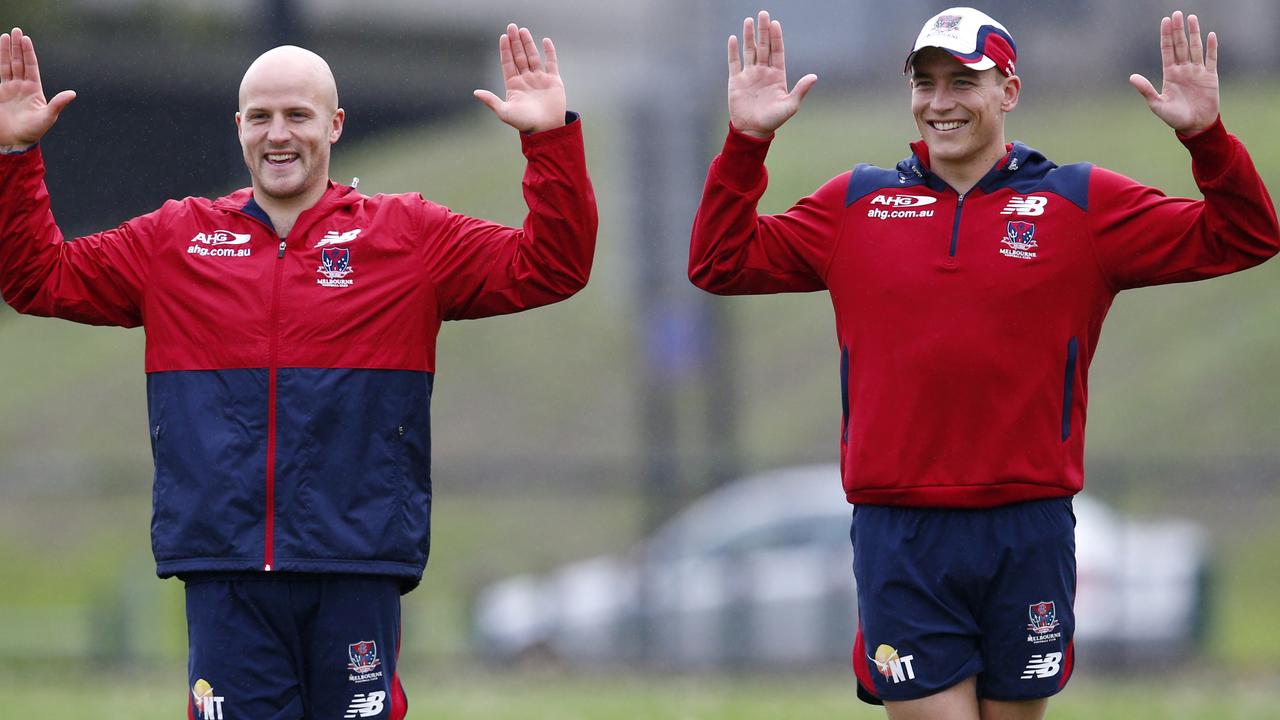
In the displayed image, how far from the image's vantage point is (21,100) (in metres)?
4.89

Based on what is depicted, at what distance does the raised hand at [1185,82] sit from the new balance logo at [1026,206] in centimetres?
38

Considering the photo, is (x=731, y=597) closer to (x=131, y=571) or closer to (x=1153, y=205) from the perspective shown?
(x=131, y=571)

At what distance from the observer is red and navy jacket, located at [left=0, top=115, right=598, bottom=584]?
4695 millimetres

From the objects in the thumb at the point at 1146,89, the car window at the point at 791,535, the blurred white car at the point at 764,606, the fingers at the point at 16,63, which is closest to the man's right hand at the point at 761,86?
the thumb at the point at 1146,89

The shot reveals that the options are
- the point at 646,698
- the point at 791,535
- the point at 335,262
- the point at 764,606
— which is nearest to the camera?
the point at 335,262

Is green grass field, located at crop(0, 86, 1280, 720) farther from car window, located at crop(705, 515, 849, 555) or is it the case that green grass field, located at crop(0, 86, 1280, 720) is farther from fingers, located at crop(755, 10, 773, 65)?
fingers, located at crop(755, 10, 773, 65)

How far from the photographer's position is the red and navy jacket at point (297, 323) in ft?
15.4

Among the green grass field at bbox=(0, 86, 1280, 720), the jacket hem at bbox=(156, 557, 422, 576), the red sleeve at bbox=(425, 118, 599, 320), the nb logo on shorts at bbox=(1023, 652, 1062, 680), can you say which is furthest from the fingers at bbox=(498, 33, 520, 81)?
the green grass field at bbox=(0, 86, 1280, 720)

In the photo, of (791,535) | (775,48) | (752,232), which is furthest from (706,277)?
(791,535)

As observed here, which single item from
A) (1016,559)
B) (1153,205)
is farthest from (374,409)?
(1153,205)

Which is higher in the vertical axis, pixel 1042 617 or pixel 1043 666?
pixel 1042 617

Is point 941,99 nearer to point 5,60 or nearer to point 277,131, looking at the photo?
point 277,131

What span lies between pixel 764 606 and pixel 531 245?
321 inches

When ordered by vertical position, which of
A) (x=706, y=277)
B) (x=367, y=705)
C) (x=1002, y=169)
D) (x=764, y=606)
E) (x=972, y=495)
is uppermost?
(x=1002, y=169)
